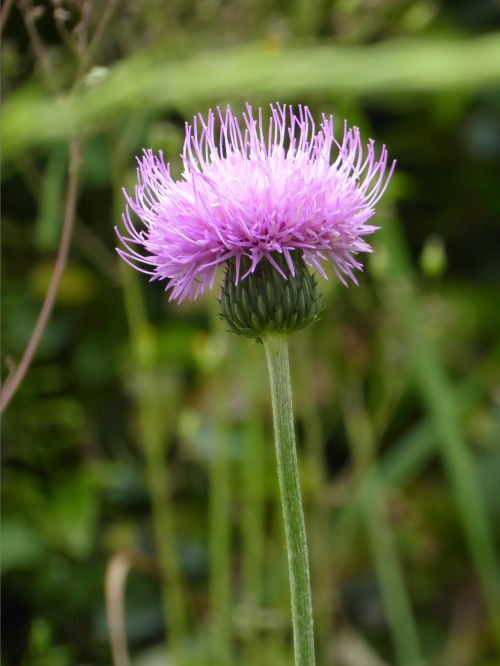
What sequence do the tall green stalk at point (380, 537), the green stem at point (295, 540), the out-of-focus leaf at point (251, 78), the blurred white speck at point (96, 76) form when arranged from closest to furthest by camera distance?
the green stem at point (295, 540)
the blurred white speck at point (96, 76)
the out-of-focus leaf at point (251, 78)
the tall green stalk at point (380, 537)

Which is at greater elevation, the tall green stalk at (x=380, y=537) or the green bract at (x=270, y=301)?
the green bract at (x=270, y=301)

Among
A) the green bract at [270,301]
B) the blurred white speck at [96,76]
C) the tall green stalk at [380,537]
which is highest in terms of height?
the blurred white speck at [96,76]

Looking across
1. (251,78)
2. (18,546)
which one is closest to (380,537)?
(18,546)

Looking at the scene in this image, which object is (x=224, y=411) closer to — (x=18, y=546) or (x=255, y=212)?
(x=18, y=546)

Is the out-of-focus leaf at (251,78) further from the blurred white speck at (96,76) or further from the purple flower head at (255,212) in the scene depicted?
the purple flower head at (255,212)

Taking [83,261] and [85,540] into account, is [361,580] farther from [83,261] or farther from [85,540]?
[83,261]

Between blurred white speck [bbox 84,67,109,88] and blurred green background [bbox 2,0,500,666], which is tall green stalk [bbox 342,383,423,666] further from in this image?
blurred white speck [bbox 84,67,109,88]

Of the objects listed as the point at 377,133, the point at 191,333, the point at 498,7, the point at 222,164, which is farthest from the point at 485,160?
the point at 222,164

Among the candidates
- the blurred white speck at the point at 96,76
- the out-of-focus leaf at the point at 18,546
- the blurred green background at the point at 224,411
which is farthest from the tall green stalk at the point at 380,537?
the blurred white speck at the point at 96,76

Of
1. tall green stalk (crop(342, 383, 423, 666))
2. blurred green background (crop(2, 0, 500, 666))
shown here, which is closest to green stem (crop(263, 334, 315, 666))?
blurred green background (crop(2, 0, 500, 666))
